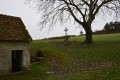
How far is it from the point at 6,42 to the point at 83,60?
349 inches

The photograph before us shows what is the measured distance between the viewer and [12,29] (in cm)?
2566

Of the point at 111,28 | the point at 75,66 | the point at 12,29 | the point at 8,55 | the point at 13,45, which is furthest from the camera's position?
the point at 111,28

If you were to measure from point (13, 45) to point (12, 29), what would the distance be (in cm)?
214

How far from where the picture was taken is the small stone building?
75.7ft

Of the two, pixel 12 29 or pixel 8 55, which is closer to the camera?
pixel 8 55

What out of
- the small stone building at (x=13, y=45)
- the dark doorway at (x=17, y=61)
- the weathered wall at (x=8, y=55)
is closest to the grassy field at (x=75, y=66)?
the weathered wall at (x=8, y=55)

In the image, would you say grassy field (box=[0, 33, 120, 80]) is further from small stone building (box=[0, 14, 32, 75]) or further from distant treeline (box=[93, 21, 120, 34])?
distant treeline (box=[93, 21, 120, 34])

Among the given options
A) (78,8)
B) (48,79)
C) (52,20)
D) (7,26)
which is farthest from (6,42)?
(78,8)

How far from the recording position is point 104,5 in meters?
43.4

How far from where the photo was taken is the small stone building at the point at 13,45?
75.7 feet

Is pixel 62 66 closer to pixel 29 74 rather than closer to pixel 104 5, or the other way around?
pixel 29 74

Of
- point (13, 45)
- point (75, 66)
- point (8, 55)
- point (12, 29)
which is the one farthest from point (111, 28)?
point (8, 55)

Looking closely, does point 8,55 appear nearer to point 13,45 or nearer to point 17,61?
point 13,45

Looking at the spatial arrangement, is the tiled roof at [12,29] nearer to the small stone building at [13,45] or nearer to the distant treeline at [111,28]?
the small stone building at [13,45]
